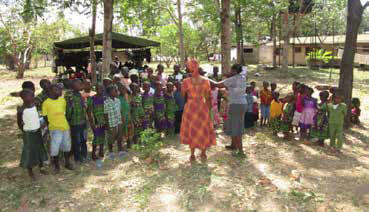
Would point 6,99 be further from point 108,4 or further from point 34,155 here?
point 34,155

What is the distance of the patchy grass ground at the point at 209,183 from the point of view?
3.57m

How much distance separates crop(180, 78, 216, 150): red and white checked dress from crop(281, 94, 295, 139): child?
1.97 meters

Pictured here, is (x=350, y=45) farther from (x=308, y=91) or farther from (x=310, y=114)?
(x=310, y=114)

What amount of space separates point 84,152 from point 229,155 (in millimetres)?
2437

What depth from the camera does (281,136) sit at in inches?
251

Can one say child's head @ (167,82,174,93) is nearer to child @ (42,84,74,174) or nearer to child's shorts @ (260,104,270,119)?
child @ (42,84,74,174)

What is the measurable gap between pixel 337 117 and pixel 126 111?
3.68 m

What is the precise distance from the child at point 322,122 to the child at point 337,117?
114 millimetres

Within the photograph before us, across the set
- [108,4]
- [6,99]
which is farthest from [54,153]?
[6,99]

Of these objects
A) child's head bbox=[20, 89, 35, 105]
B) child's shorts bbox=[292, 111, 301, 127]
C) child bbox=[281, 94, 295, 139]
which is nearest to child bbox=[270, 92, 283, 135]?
child bbox=[281, 94, 295, 139]

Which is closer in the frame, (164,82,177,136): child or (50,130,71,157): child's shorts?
(50,130,71,157): child's shorts

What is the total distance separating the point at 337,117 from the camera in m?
5.26

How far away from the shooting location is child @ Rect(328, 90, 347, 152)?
17.2 ft

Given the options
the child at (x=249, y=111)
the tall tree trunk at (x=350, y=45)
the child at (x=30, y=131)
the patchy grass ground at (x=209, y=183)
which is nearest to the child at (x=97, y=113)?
the patchy grass ground at (x=209, y=183)
